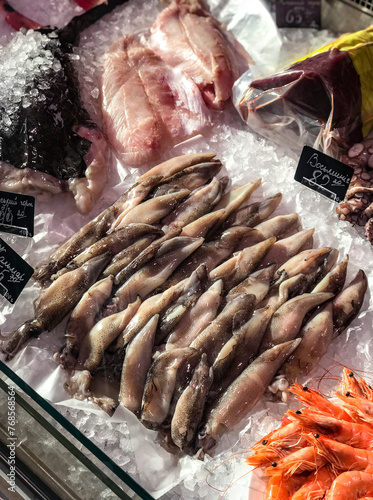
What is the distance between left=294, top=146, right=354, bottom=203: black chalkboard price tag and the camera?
2.34 metres

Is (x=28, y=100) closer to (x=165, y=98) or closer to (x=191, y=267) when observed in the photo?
(x=165, y=98)

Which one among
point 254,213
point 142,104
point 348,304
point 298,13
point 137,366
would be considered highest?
point 142,104

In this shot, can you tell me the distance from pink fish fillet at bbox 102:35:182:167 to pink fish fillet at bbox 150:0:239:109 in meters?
0.11

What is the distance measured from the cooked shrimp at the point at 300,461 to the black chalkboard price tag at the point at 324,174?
1207mm

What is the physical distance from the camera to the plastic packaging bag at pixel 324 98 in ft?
8.05

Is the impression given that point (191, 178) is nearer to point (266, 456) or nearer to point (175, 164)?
point (175, 164)

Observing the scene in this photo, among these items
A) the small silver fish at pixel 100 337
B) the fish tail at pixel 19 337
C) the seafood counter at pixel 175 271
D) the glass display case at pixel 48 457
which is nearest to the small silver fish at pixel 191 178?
the seafood counter at pixel 175 271

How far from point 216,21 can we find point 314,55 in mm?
945

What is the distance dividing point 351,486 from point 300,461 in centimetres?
15

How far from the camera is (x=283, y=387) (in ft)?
6.01

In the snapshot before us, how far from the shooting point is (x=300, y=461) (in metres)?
1.55

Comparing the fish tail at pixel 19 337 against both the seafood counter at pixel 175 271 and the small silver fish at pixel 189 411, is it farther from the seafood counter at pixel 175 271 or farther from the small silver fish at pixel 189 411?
the small silver fish at pixel 189 411

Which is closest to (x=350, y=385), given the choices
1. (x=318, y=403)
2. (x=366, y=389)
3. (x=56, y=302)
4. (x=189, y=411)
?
(x=366, y=389)

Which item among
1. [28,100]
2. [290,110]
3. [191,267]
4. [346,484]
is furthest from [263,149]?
[346,484]
